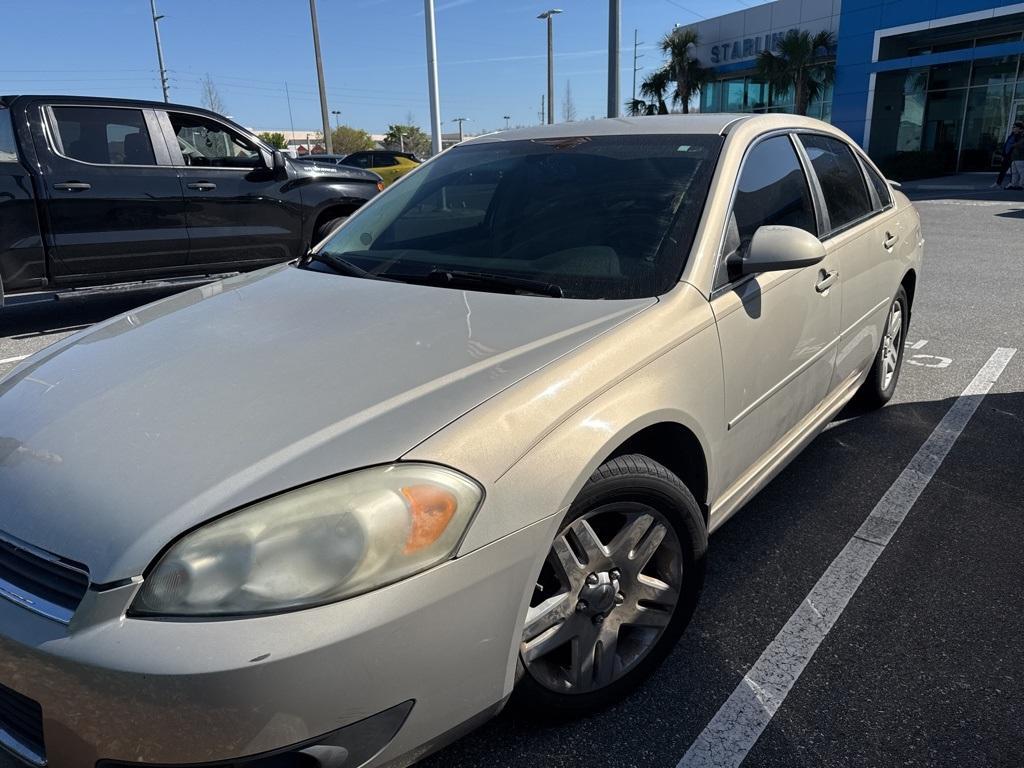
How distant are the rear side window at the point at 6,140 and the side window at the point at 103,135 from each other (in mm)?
324

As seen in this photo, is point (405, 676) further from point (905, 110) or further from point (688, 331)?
point (905, 110)

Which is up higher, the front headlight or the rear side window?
the rear side window

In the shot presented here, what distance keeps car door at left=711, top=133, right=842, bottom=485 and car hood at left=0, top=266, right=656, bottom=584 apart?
0.45 meters

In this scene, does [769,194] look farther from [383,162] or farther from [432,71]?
[383,162]

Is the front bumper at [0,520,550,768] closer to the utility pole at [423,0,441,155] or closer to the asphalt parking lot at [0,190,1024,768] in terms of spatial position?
the asphalt parking lot at [0,190,1024,768]

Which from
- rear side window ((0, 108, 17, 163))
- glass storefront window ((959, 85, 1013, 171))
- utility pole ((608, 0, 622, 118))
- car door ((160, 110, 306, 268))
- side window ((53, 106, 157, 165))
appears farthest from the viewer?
glass storefront window ((959, 85, 1013, 171))

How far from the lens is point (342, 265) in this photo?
2.82 m

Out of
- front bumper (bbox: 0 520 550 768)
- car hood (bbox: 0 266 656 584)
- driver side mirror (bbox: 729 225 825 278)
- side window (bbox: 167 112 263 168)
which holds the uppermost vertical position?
side window (bbox: 167 112 263 168)

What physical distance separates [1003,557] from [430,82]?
15.4 meters

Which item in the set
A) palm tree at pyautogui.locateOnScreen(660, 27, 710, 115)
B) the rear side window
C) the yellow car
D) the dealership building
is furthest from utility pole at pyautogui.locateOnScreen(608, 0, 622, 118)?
palm tree at pyautogui.locateOnScreen(660, 27, 710, 115)

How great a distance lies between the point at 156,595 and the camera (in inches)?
53.9

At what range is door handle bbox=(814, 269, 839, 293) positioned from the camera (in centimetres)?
290

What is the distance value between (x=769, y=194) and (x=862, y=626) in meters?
1.54

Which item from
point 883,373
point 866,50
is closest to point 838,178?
point 883,373
